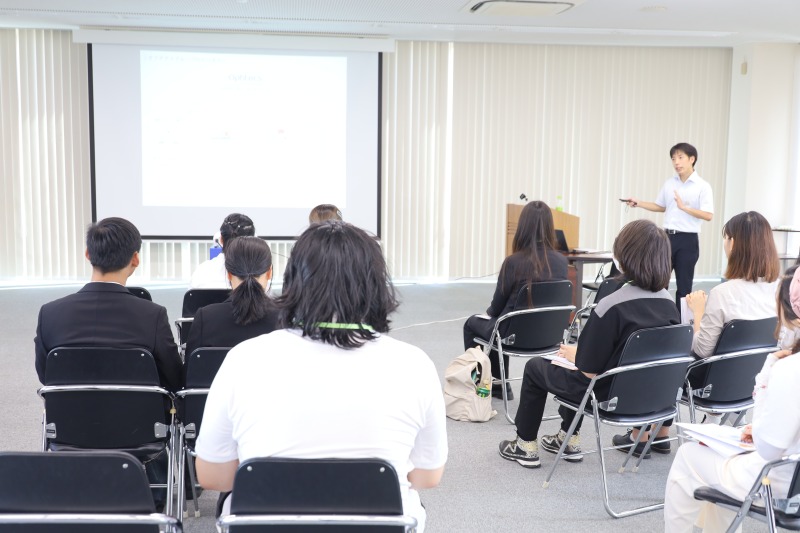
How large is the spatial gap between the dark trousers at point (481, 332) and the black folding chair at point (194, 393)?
213 centimetres

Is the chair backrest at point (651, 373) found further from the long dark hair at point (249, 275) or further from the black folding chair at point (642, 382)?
the long dark hair at point (249, 275)

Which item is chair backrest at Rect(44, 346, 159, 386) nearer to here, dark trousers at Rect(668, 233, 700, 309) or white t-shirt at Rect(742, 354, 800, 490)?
white t-shirt at Rect(742, 354, 800, 490)

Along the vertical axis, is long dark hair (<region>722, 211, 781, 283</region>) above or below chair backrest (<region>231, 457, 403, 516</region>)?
above

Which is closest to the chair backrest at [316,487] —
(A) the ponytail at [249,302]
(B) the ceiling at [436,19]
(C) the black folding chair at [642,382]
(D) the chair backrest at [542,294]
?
(A) the ponytail at [249,302]

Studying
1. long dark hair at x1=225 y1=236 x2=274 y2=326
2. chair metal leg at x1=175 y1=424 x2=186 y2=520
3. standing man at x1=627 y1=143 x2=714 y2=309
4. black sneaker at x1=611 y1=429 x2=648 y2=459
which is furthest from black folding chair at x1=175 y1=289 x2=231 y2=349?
standing man at x1=627 y1=143 x2=714 y2=309

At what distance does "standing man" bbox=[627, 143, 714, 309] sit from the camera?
6.75 meters

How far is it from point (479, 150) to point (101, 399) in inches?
297

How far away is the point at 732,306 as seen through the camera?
3535 millimetres

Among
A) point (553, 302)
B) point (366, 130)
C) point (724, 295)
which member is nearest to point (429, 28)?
point (366, 130)

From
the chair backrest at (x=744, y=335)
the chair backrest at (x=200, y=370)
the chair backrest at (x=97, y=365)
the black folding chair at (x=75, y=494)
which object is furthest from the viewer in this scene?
the chair backrest at (x=744, y=335)

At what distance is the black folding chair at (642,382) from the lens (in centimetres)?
315

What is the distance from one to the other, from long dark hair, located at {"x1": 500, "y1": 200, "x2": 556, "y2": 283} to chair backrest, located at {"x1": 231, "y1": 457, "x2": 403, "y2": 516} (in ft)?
9.48

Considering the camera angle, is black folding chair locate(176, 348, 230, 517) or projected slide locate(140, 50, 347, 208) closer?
black folding chair locate(176, 348, 230, 517)

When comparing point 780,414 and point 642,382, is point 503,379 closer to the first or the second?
point 642,382
